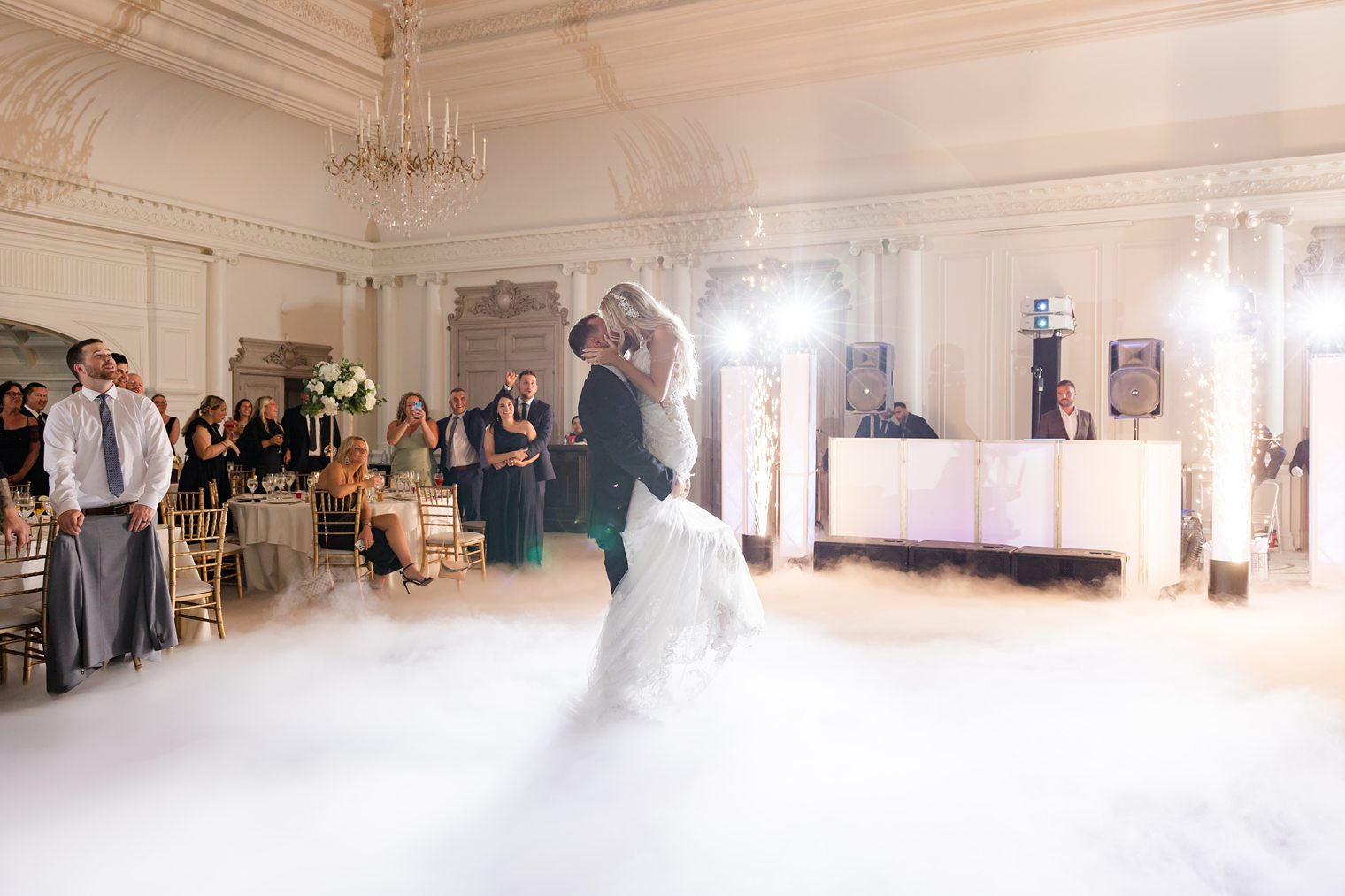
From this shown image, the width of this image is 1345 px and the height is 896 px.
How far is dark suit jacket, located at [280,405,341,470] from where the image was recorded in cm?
997

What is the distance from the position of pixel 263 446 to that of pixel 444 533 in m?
2.40

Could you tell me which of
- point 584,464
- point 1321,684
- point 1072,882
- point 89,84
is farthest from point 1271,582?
point 89,84

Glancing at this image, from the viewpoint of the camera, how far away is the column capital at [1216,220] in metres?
8.77

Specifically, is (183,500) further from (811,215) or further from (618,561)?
(811,215)

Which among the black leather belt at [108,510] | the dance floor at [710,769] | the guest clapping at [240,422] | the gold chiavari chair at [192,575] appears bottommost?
the dance floor at [710,769]

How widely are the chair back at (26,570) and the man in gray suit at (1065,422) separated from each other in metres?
6.95

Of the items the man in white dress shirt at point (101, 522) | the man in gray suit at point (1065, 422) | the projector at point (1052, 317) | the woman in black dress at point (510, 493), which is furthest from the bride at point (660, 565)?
the projector at point (1052, 317)

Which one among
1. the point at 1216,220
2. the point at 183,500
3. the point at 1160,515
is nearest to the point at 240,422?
the point at 183,500

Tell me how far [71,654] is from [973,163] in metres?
8.71

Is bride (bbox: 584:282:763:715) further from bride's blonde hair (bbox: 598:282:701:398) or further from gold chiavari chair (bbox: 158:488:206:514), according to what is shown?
gold chiavari chair (bbox: 158:488:206:514)

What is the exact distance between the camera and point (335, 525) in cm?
594

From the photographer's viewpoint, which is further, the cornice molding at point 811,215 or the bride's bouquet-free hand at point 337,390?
the cornice molding at point 811,215

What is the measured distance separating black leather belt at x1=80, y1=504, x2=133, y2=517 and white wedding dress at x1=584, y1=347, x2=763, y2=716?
2.31 meters

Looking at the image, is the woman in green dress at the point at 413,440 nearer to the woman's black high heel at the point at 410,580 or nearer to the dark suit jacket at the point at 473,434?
the dark suit jacket at the point at 473,434
